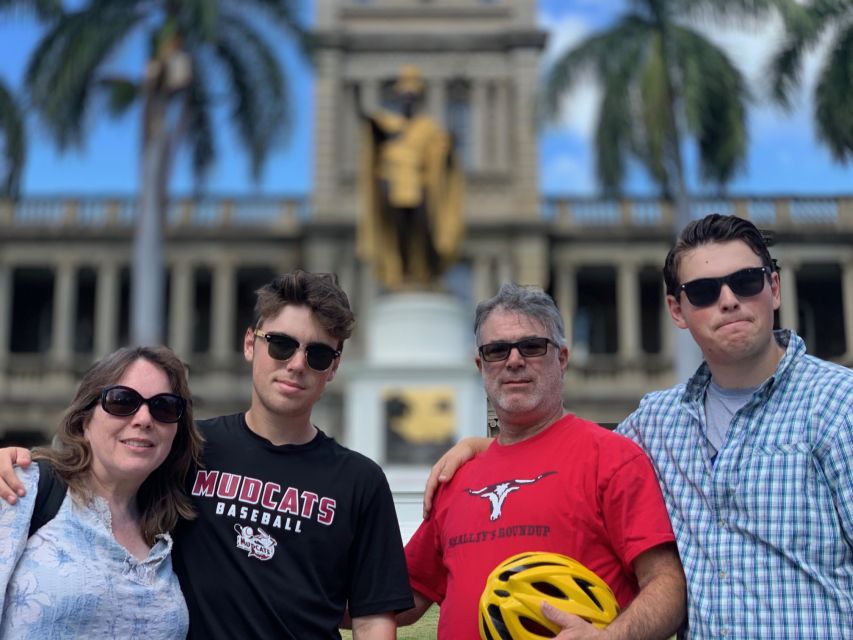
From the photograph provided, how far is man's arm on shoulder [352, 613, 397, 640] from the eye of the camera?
112 inches

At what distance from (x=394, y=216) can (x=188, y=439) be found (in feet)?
33.8

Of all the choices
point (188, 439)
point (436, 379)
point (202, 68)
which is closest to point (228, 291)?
point (202, 68)

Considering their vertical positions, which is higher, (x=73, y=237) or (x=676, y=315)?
(x=73, y=237)

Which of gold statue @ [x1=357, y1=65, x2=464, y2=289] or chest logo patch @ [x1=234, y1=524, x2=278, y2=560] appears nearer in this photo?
chest logo patch @ [x1=234, y1=524, x2=278, y2=560]

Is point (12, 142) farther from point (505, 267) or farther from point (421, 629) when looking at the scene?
point (421, 629)

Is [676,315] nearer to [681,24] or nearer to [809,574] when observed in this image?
[809,574]

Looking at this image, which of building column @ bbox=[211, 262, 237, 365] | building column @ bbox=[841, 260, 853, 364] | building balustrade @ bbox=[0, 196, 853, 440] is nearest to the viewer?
building column @ bbox=[841, 260, 853, 364]

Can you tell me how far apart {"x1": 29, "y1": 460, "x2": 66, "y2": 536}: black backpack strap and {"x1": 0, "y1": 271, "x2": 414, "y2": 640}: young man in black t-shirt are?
0.08m

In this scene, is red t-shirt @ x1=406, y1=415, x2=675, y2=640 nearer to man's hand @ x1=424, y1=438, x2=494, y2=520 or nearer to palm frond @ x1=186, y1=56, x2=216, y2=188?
man's hand @ x1=424, y1=438, x2=494, y2=520

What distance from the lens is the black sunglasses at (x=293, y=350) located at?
2975 millimetres

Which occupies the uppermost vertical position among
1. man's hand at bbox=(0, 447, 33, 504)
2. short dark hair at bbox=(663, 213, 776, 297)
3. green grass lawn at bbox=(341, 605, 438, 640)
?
short dark hair at bbox=(663, 213, 776, 297)

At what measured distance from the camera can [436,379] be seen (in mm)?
11398

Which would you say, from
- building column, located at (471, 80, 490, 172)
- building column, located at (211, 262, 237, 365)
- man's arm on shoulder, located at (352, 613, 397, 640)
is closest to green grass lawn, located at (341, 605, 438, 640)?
man's arm on shoulder, located at (352, 613, 397, 640)

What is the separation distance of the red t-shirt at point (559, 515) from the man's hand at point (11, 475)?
1242 mm
